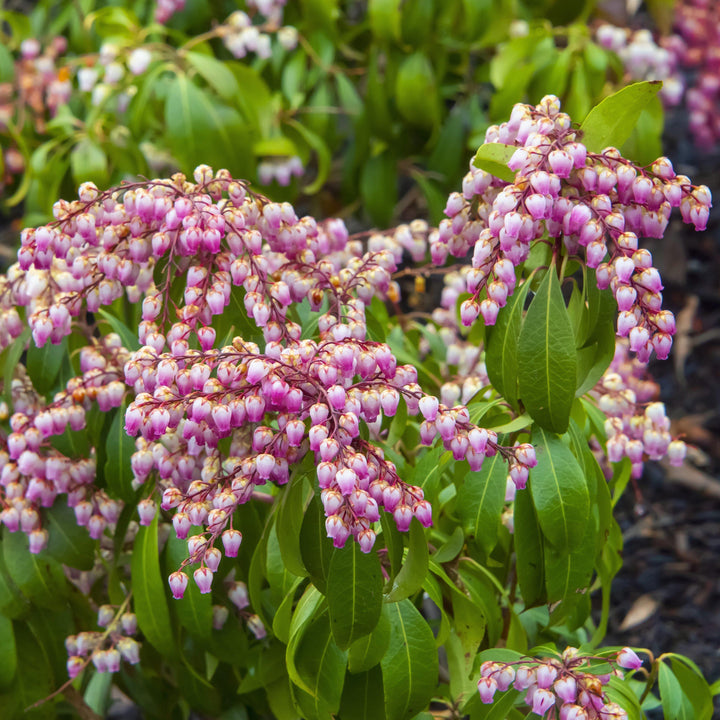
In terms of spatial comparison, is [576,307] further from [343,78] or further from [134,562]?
[343,78]

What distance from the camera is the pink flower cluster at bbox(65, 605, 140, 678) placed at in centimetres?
166

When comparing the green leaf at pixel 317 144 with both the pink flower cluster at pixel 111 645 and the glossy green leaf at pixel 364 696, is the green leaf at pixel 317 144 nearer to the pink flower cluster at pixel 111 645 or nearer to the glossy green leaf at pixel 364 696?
the pink flower cluster at pixel 111 645

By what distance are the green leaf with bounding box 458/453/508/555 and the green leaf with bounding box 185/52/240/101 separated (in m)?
1.29

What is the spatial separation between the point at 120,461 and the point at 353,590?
0.53 m

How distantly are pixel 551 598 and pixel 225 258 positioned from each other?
693 millimetres

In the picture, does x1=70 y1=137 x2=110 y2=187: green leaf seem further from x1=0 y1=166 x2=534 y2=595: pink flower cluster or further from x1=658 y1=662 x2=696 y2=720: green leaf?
x1=658 y1=662 x2=696 y2=720: green leaf

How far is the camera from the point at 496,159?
4.56 ft

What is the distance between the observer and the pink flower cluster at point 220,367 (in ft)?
4.09

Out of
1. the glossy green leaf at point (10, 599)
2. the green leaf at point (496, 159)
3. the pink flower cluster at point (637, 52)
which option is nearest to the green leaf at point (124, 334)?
the glossy green leaf at point (10, 599)

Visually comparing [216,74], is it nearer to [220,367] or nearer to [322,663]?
[220,367]

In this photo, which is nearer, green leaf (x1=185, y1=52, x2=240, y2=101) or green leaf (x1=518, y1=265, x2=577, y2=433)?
green leaf (x1=518, y1=265, x2=577, y2=433)

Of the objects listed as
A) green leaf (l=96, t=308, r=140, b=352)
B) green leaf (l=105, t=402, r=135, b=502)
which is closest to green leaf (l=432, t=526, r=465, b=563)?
green leaf (l=105, t=402, r=135, b=502)

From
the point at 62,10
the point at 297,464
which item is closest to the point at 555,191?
the point at 297,464

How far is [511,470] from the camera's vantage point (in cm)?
139
